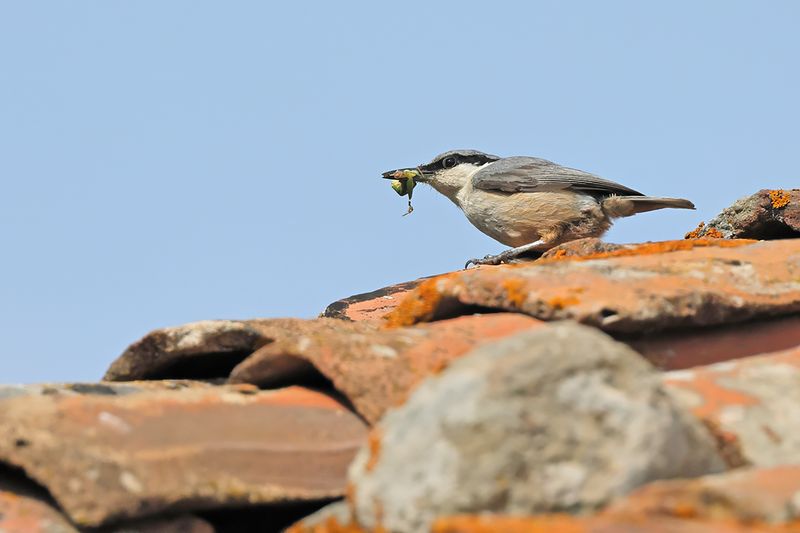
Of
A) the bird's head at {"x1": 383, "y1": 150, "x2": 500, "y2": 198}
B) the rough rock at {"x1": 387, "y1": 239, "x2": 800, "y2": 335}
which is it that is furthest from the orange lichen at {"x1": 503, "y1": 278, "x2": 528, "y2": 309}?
the bird's head at {"x1": 383, "y1": 150, "x2": 500, "y2": 198}

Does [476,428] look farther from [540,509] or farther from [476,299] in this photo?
[476,299]

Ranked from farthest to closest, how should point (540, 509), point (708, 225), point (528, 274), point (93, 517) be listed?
point (708, 225), point (528, 274), point (93, 517), point (540, 509)

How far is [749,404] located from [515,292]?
0.91 m

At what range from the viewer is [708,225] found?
5824 mm

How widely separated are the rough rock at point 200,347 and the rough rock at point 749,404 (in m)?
1.18

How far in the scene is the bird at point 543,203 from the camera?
884 cm

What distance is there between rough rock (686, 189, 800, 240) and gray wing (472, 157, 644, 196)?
3158 millimetres

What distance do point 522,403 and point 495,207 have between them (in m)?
7.09

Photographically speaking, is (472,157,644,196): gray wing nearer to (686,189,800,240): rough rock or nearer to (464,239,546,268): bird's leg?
(464,239,546,268): bird's leg

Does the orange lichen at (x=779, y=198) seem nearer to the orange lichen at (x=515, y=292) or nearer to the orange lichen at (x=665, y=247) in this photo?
the orange lichen at (x=665, y=247)

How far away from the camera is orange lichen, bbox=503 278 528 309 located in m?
3.24

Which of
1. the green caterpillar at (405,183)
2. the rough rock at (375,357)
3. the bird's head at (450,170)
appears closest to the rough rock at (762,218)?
the rough rock at (375,357)

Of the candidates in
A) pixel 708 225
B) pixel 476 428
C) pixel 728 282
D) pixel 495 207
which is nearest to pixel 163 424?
pixel 476 428

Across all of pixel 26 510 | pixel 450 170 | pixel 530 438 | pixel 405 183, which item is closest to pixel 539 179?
pixel 450 170
